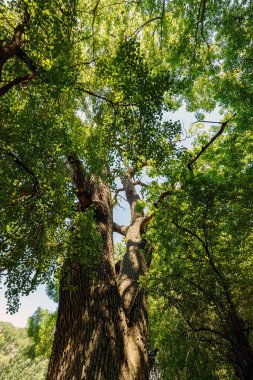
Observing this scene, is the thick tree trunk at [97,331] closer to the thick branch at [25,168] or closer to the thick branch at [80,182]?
the thick branch at [80,182]

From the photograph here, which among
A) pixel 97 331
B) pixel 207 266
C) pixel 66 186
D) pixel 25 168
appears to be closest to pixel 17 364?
pixel 97 331

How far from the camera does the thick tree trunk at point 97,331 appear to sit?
3.37 metres

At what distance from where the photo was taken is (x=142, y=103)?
14.3 feet

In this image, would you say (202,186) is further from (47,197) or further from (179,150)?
(47,197)

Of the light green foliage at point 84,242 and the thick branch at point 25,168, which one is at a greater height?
the thick branch at point 25,168

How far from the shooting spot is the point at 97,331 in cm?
372

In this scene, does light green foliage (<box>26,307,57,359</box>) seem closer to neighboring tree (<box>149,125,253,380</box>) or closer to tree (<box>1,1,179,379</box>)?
neighboring tree (<box>149,125,253,380</box>)

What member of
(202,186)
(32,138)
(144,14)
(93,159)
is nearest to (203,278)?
(202,186)

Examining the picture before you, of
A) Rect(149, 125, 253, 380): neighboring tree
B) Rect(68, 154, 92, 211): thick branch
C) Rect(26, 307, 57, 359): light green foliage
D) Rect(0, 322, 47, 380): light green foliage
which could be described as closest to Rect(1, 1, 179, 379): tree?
Rect(68, 154, 92, 211): thick branch

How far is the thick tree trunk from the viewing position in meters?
3.37

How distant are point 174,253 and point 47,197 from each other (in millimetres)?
2991

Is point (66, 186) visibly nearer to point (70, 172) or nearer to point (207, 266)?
point (70, 172)

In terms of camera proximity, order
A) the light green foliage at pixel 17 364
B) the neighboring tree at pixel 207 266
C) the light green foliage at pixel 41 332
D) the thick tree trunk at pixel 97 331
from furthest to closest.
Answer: the light green foliage at pixel 17 364, the light green foliage at pixel 41 332, the neighboring tree at pixel 207 266, the thick tree trunk at pixel 97 331

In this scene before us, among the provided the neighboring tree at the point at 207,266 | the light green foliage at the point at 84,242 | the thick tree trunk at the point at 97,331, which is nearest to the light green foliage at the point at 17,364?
the neighboring tree at the point at 207,266
